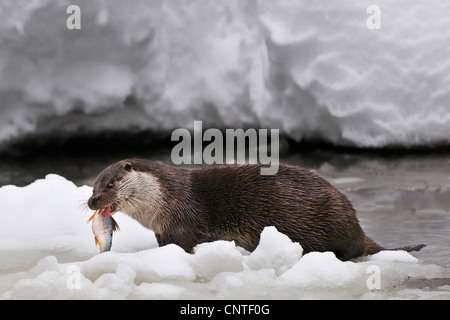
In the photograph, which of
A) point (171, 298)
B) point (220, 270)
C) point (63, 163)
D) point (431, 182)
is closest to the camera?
point (171, 298)

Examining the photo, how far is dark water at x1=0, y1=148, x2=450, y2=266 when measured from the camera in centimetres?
387

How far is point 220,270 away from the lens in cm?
287

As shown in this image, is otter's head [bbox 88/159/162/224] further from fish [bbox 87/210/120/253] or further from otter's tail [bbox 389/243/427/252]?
otter's tail [bbox 389/243/427/252]

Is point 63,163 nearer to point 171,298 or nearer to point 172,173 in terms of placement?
point 172,173

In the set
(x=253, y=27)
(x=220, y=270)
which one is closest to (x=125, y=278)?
(x=220, y=270)

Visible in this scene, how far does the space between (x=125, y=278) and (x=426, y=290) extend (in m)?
1.10

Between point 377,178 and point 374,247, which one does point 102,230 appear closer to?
point 374,247

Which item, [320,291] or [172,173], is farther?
[172,173]

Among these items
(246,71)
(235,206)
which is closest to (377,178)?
(246,71)

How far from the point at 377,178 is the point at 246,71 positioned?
114cm

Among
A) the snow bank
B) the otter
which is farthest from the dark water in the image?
the otter

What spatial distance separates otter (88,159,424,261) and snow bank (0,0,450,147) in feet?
5.47

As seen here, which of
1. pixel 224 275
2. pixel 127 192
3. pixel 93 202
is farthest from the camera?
pixel 127 192

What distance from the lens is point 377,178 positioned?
483 cm
